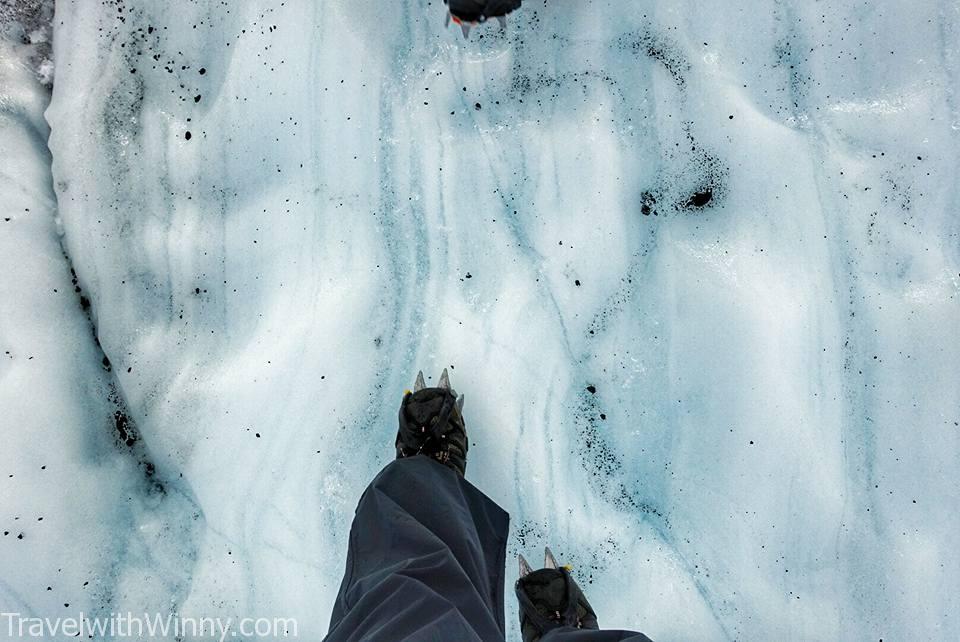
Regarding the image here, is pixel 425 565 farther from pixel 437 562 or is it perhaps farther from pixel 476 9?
pixel 476 9

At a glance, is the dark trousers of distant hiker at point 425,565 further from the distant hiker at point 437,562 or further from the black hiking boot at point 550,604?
the black hiking boot at point 550,604

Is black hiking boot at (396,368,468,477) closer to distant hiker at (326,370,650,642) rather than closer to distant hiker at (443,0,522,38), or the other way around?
distant hiker at (326,370,650,642)

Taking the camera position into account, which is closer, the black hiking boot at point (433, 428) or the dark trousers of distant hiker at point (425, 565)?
the dark trousers of distant hiker at point (425, 565)

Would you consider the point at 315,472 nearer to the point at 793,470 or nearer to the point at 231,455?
the point at 231,455

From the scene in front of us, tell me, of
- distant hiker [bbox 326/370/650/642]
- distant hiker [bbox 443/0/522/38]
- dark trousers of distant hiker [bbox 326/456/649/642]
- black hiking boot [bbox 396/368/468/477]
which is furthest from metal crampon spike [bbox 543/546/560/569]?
distant hiker [bbox 443/0/522/38]

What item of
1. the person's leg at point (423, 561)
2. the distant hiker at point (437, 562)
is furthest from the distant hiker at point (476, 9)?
the person's leg at point (423, 561)

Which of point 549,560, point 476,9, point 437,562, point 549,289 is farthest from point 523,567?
point 476,9
